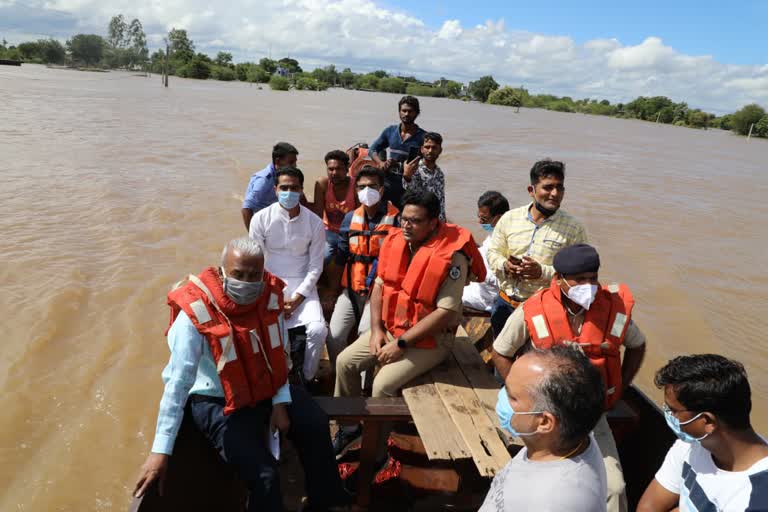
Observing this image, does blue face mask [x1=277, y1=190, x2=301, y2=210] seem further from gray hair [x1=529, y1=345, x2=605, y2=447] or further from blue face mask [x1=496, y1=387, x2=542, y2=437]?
gray hair [x1=529, y1=345, x2=605, y2=447]

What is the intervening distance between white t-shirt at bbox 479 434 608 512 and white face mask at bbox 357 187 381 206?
2638mm

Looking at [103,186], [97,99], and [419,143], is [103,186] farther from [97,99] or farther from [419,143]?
[97,99]

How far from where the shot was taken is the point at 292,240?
3.86m

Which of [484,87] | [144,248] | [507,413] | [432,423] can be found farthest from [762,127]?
[507,413]

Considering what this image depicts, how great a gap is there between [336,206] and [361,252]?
915mm

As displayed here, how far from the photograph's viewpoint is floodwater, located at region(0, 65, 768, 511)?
401cm

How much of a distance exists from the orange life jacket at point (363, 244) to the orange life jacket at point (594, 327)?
151 cm

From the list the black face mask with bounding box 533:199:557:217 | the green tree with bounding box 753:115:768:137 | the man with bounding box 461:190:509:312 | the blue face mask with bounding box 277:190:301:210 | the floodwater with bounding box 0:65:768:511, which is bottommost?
the floodwater with bounding box 0:65:768:511

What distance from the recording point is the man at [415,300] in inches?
117

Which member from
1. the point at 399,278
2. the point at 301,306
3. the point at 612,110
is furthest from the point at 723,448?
the point at 612,110

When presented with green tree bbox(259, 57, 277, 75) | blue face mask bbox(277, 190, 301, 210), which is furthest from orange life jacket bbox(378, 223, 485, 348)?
green tree bbox(259, 57, 277, 75)

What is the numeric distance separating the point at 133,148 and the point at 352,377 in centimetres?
1328

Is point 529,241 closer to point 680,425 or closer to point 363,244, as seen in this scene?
point 363,244

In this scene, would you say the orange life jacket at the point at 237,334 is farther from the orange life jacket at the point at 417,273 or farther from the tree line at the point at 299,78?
the tree line at the point at 299,78
